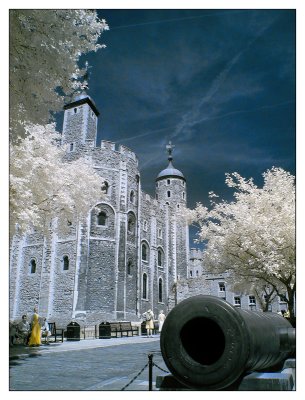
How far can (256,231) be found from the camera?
10.5 meters

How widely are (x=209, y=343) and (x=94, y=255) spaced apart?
19.8 metres

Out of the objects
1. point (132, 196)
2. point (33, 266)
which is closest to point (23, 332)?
point (33, 266)

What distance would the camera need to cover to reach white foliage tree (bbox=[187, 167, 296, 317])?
9703 mm

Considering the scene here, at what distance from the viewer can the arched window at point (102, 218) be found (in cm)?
2364

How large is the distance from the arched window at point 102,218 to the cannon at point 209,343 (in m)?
20.4

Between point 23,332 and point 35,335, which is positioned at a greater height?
point 35,335

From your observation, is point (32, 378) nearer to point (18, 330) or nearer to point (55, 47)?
point (55, 47)

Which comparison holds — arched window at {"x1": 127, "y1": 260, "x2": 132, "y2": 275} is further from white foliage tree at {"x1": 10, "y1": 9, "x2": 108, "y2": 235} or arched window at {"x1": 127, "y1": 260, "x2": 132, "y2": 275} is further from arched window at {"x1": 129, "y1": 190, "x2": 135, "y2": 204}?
white foliage tree at {"x1": 10, "y1": 9, "x2": 108, "y2": 235}

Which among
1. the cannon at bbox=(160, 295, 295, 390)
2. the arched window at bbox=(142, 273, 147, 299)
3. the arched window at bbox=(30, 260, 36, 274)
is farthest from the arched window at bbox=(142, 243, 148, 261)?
the cannon at bbox=(160, 295, 295, 390)

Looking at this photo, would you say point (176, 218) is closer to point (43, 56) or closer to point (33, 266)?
point (33, 266)

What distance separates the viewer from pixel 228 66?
682 centimetres

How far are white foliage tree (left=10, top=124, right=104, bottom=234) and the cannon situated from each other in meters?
5.31

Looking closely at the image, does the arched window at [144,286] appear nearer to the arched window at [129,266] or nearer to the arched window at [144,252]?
the arched window at [144,252]
